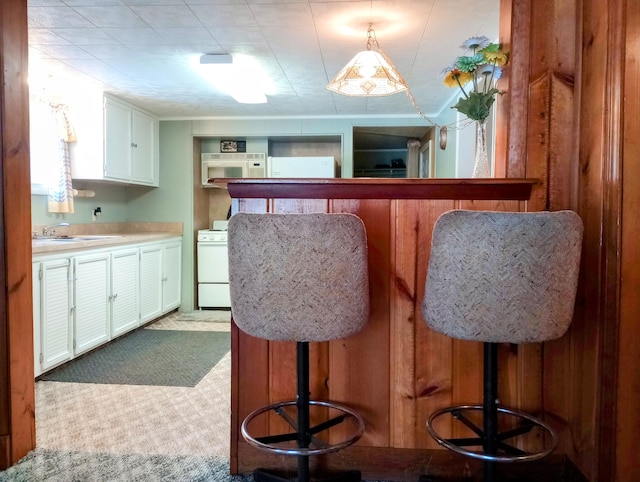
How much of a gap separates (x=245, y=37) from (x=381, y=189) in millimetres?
1615

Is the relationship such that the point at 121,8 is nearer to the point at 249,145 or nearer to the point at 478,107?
the point at 478,107

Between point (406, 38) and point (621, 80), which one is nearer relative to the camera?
point (621, 80)

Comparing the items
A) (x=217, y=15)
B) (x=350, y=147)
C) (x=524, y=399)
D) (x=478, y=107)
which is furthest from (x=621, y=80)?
(x=350, y=147)

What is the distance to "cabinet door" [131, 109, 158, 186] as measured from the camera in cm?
420

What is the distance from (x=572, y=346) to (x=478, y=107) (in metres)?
0.94

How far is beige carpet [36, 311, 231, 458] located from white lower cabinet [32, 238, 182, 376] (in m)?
0.33

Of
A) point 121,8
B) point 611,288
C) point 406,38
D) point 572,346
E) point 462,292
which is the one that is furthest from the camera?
point 406,38

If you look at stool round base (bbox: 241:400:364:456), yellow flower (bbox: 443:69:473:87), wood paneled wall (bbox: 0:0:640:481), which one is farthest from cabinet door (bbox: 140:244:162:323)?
yellow flower (bbox: 443:69:473:87)

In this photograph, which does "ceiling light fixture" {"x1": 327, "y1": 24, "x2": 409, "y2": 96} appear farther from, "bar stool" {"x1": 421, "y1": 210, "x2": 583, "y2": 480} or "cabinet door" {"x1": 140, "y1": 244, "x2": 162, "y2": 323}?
"cabinet door" {"x1": 140, "y1": 244, "x2": 162, "y2": 323}

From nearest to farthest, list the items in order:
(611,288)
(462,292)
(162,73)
Answer: (462,292) → (611,288) → (162,73)

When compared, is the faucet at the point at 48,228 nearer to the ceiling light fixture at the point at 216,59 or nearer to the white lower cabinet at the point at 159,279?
the white lower cabinet at the point at 159,279

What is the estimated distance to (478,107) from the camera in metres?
1.55

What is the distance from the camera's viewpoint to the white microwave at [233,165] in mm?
4668

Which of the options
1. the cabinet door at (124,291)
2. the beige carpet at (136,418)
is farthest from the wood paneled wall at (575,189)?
the cabinet door at (124,291)
